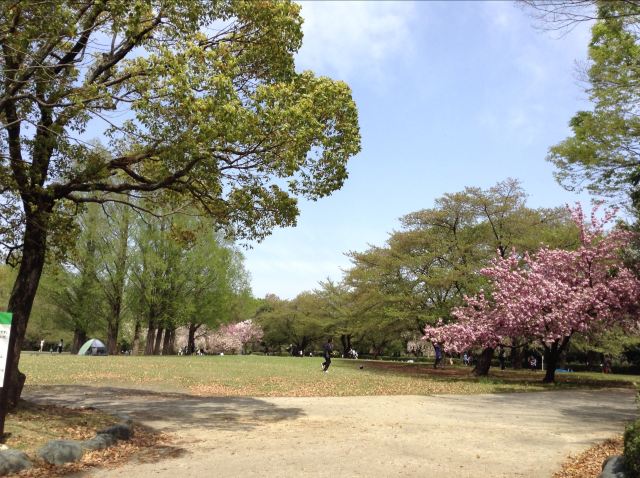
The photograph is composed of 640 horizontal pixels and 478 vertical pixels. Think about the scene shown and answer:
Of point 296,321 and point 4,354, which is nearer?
point 4,354

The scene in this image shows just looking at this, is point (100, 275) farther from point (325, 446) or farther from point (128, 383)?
point (325, 446)

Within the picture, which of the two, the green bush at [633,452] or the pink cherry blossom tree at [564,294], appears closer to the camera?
the green bush at [633,452]

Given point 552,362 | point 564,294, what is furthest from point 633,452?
point 552,362

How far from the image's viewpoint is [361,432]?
8.88m

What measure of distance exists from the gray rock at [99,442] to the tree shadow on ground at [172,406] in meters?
1.59

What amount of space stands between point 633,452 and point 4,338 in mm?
7631

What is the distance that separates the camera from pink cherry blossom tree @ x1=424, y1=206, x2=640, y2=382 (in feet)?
62.5

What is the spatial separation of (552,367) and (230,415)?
17296mm

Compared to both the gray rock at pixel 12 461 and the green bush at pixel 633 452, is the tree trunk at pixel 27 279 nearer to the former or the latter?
the gray rock at pixel 12 461

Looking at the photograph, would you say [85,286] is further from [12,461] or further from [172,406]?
[12,461]

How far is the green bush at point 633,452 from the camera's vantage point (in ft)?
16.6

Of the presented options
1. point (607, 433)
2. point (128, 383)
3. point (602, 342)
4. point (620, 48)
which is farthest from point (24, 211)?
point (602, 342)

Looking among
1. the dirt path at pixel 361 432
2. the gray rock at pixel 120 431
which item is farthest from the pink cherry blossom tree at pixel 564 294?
the gray rock at pixel 120 431

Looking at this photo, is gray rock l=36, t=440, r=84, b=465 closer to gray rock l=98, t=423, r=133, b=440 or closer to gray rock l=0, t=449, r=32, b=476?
gray rock l=0, t=449, r=32, b=476
